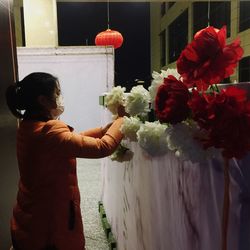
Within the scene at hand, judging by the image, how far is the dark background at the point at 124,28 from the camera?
1574cm

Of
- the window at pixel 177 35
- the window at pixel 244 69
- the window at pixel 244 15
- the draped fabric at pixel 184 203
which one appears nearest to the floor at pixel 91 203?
the draped fabric at pixel 184 203

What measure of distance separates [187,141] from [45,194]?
0.95 m

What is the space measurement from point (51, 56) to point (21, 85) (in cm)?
397

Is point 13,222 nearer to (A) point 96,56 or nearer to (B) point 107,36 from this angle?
(A) point 96,56

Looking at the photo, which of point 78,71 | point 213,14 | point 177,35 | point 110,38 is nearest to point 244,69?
point 213,14

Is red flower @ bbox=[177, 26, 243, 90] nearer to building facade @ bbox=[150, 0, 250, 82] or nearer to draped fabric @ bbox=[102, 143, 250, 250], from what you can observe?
draped fabric @ bbox=[102, 143, 250, 250]

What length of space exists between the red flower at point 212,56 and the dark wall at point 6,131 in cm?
159

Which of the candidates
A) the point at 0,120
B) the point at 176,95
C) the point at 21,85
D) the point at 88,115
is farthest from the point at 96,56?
the point at 176,95

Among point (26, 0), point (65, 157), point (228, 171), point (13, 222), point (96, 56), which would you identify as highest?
point (26, 0)

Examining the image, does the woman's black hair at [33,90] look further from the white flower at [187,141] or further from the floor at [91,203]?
the floor at [91,203]

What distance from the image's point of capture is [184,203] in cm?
105

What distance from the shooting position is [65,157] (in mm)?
1560

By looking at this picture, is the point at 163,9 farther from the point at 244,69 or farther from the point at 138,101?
the point at 138,101

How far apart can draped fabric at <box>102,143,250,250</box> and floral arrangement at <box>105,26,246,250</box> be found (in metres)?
0.03
